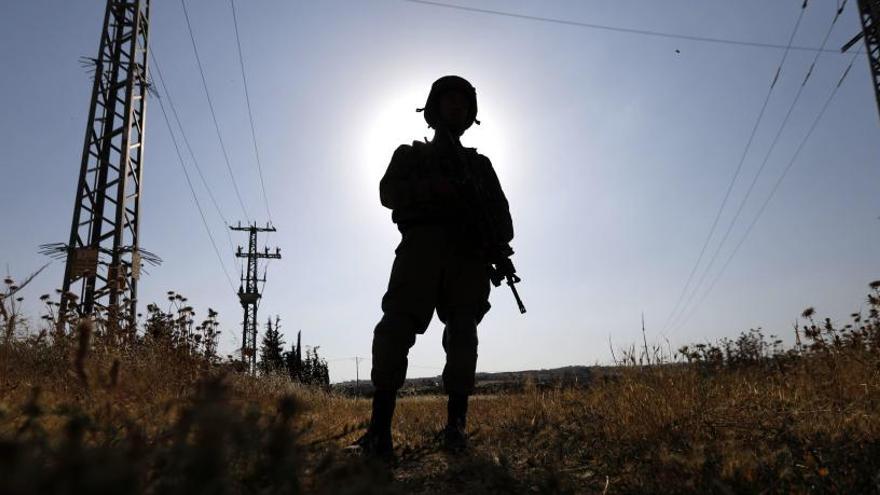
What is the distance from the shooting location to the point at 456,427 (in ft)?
10.0

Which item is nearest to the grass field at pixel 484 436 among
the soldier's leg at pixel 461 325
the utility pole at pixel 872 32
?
the soldier's leg at pixel 461 325

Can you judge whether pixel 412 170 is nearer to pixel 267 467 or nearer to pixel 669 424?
pixel 669 424

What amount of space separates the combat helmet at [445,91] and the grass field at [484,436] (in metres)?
2.15

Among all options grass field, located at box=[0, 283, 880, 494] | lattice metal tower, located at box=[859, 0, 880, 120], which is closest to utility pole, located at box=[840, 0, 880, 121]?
lattice metal tower, located at box=[859, 0, 880, 120]

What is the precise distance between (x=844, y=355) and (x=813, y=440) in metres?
2.48

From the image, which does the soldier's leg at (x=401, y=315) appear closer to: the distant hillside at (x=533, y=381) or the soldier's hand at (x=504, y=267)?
the soldier's hand at (x=504, y=267)

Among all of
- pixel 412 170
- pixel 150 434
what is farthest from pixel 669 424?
pixel 150 434

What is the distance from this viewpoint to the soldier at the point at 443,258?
3035mm

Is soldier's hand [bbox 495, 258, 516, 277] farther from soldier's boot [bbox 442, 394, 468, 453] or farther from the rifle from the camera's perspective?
soldier's boot [bbox 442, 394, 468, 453]

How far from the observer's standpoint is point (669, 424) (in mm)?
2750

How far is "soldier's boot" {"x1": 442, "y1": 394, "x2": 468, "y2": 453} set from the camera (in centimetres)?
289

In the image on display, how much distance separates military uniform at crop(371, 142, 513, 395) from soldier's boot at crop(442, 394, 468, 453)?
0.07m

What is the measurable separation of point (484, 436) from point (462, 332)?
0.70 m

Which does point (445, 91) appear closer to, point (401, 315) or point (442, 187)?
point (442, 187)
